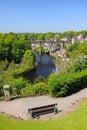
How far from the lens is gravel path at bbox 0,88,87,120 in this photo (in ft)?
51.8

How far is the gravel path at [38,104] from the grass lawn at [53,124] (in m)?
1.67

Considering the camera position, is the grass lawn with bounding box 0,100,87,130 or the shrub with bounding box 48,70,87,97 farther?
the shrub with bounding box 48,70,87,97

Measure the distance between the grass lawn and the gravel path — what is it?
5.48ft

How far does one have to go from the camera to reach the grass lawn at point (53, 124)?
40.1ft

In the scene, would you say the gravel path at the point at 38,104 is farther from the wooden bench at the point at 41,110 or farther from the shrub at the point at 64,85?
the shrub at the point at 64,85

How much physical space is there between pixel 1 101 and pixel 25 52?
51950 mm

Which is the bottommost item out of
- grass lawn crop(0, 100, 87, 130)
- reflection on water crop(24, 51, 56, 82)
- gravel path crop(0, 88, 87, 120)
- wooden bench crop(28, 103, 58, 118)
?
reflection on water crop(24, 51, 56, 82)

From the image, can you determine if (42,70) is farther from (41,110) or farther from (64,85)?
(41,110)

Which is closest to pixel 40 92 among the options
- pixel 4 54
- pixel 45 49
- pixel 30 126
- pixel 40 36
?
pixel 30 126

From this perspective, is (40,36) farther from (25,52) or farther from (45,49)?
(25,52)

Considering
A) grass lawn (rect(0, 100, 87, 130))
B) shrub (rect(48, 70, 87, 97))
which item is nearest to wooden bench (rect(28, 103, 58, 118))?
grass lawn (rect(0, 100, 87, 130))

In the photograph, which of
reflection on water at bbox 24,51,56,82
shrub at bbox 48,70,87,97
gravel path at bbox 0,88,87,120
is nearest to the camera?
gravel path at bbox 0,88,87,120

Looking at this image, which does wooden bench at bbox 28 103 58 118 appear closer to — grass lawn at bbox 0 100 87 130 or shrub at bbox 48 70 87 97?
grass lawn at bbox 0 100 87 130

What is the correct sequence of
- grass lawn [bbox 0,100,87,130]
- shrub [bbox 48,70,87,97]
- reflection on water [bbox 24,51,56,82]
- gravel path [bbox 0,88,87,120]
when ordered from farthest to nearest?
reflection on water [bbox 24,51,56,82] → shrub [bbox 48,70,87,97] → gravel path [bbox 0,88,87,120] → grass lawn [bbox 0,100,87,130]
